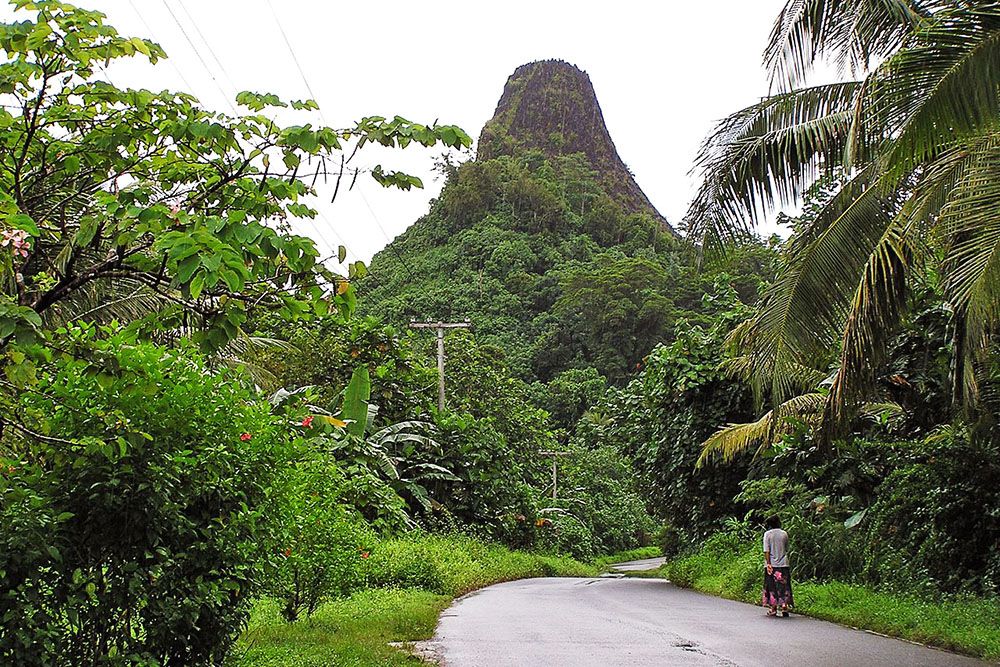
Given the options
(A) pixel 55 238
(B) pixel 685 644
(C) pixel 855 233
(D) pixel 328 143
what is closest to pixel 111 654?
(A) pixel 55 238

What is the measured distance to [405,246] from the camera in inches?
2554

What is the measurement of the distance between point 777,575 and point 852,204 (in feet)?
19.9

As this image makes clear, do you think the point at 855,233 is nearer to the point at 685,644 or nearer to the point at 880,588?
the point at 685,644

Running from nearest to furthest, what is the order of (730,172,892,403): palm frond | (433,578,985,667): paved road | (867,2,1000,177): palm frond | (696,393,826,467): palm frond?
(867,2,1000,177): palm frond < (433,578,985,667): paved road < (730,172,892,403): palm frond < (696,393,826,467): palm frond

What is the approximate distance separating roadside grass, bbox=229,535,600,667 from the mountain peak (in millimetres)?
66541

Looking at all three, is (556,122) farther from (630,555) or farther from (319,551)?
(319,551)

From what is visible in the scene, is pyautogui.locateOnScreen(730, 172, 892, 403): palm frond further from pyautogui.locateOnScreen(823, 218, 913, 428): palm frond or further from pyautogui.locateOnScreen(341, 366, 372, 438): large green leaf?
pyautogui.locateOnScreen(341, 366, 372, 438): large green leaf

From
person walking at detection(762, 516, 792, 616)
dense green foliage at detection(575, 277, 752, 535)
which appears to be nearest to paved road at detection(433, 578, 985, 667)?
person walking at detection(762, 516, 792, 616)

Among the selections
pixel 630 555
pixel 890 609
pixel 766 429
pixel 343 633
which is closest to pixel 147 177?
pixel 343 633

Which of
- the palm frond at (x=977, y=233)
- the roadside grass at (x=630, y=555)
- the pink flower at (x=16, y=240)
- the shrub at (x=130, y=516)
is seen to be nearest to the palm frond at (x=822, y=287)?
the palm frond at (x=977, y=233)

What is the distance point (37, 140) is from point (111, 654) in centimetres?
282

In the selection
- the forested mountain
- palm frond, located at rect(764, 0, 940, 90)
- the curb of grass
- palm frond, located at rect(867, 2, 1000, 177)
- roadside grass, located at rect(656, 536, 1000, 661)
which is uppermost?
the forested mountain

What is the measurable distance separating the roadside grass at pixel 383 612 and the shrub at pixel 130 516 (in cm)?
130

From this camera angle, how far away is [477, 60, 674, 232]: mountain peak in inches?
3558
